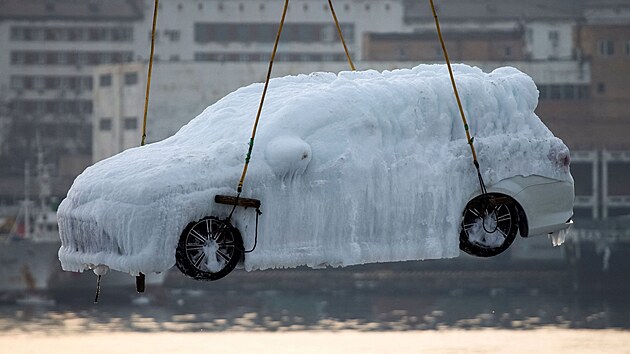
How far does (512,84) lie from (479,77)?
0.79 ft

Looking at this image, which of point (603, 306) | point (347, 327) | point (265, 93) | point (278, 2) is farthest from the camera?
point (278, 2)

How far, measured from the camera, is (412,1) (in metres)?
190

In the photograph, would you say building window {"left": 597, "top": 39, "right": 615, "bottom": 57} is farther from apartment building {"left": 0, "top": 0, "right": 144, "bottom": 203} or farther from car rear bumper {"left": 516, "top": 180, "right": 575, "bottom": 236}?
car rear bumper {"left": 516, "top": 180, "right": 575, "bottom": 236}

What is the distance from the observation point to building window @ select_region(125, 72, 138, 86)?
15788cm

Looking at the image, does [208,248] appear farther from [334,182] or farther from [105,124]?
[105,124]

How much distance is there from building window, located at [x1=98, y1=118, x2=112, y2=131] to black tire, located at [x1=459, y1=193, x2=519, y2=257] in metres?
149

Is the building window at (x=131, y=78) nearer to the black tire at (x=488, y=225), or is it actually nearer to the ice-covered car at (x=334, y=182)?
the ice-covered car at (x=334, y=182)

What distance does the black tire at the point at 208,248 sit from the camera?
34.7 feet

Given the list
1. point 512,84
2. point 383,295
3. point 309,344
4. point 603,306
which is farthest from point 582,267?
point 512,84

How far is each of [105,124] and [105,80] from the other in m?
6.68

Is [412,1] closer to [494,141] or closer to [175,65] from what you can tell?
[175,65]

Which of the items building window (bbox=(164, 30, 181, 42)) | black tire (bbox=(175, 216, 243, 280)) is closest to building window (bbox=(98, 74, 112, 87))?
building window (bbox=(164, 30, 181, 42))

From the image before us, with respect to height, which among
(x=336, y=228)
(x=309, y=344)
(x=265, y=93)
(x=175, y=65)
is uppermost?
(x=175, y=65)

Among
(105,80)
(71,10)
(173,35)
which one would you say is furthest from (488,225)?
(71,10)
